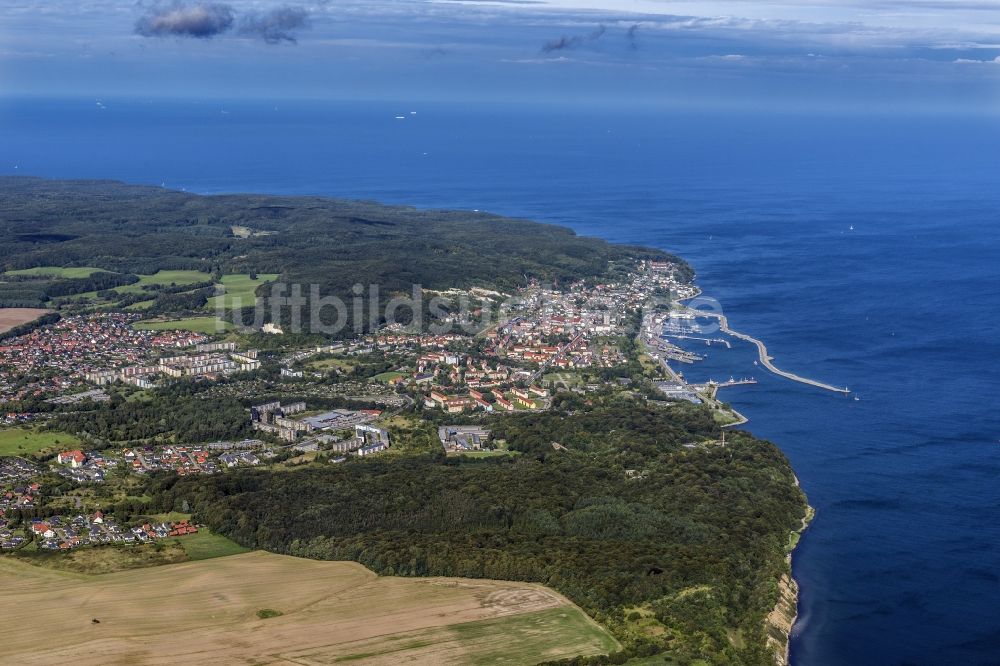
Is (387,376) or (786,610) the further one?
(387,376)

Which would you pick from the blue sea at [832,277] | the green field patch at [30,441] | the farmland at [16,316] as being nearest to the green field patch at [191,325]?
the farmland at [16,316]

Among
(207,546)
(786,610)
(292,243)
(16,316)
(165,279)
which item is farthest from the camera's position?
(292,243)

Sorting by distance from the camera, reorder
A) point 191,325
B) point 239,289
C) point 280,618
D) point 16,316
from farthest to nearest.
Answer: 1. point 239,289
2. point 16,316
3. point 191,325
4. point 280,618

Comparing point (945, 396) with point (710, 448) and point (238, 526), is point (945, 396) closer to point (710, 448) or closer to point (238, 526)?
point (710, 448)

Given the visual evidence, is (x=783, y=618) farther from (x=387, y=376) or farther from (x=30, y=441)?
(x=30, y=441)

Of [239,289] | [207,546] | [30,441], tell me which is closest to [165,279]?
[239,289]

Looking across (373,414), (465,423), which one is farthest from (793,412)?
(373,414)
